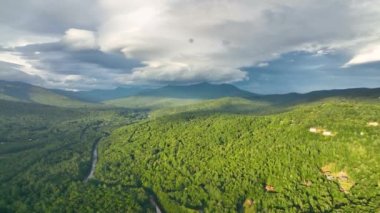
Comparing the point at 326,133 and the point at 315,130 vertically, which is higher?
the point at 315,130

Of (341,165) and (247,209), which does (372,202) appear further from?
(247,209)

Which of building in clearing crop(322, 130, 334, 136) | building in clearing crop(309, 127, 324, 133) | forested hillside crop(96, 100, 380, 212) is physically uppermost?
building in clearing crop(309, 127, 324, 133)

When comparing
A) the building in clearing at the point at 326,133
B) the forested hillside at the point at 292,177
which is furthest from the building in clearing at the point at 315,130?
the building in clearing at the point at 326,133

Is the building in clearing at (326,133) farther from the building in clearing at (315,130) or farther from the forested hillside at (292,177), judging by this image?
the building in clearing at (315,130)


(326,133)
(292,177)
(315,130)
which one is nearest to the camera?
(292,177)

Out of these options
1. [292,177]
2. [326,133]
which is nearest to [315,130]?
[326,133]

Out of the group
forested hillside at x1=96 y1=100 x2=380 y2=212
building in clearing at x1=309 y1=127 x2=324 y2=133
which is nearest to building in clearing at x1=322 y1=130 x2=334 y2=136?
forested hillside at x1=96 y1=100 x2=380 y2=212

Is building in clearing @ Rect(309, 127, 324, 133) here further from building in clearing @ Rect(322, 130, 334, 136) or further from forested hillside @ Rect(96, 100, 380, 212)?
building in clearing @ Rect(322, 130, 334, 136)

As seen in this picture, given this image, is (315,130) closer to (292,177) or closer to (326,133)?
(326,133)

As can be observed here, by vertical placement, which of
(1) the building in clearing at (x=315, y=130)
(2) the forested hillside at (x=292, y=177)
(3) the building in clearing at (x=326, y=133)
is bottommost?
(2) the forested hillside at (x=292, y=177)

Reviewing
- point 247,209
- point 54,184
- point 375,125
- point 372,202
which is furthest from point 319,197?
point 54,184

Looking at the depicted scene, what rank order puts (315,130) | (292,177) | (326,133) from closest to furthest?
(292,177) < (326,133) < (315,130)
